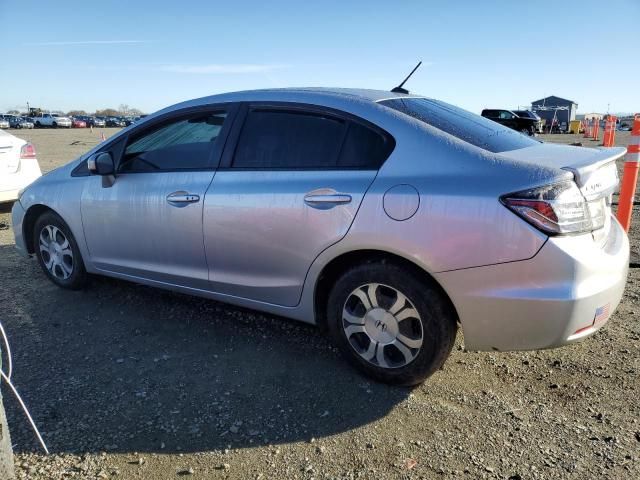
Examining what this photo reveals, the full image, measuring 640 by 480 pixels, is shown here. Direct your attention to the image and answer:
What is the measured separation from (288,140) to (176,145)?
3.24ft

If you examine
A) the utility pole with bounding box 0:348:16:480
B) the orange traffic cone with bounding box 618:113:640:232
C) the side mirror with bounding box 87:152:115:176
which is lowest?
the utility pole with bounding box 0:348:16:480

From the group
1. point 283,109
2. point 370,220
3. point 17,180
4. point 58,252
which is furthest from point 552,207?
point 17,180

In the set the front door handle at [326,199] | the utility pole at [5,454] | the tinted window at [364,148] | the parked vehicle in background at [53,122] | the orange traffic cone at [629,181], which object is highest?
the tinted window at [364,148]

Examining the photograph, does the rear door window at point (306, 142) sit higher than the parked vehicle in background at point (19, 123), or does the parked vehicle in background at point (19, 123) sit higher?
the rear door window at point (306, 142)

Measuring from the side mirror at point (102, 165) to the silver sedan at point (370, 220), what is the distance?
11 mm

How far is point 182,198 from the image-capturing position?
3.44 metres

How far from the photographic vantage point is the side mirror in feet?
12.3

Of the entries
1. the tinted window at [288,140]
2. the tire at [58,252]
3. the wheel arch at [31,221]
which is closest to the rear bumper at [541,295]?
the tinted window at [288,140]

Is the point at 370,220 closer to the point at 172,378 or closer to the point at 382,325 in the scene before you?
the point at 382,325

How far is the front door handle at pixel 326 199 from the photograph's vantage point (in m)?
2.80

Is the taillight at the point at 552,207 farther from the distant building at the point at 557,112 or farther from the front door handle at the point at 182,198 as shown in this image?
the distant building at the point at 557,112

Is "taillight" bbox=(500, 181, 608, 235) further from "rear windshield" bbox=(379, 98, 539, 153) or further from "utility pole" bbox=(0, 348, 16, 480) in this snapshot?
"utility pole" bbox=(0, 348, 16, 480)

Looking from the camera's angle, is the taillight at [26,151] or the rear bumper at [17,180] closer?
the rear bumper at [17,180]

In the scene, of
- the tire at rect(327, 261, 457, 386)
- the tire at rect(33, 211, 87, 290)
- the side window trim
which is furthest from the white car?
the tire at rect(327, 261, 457, 386)
